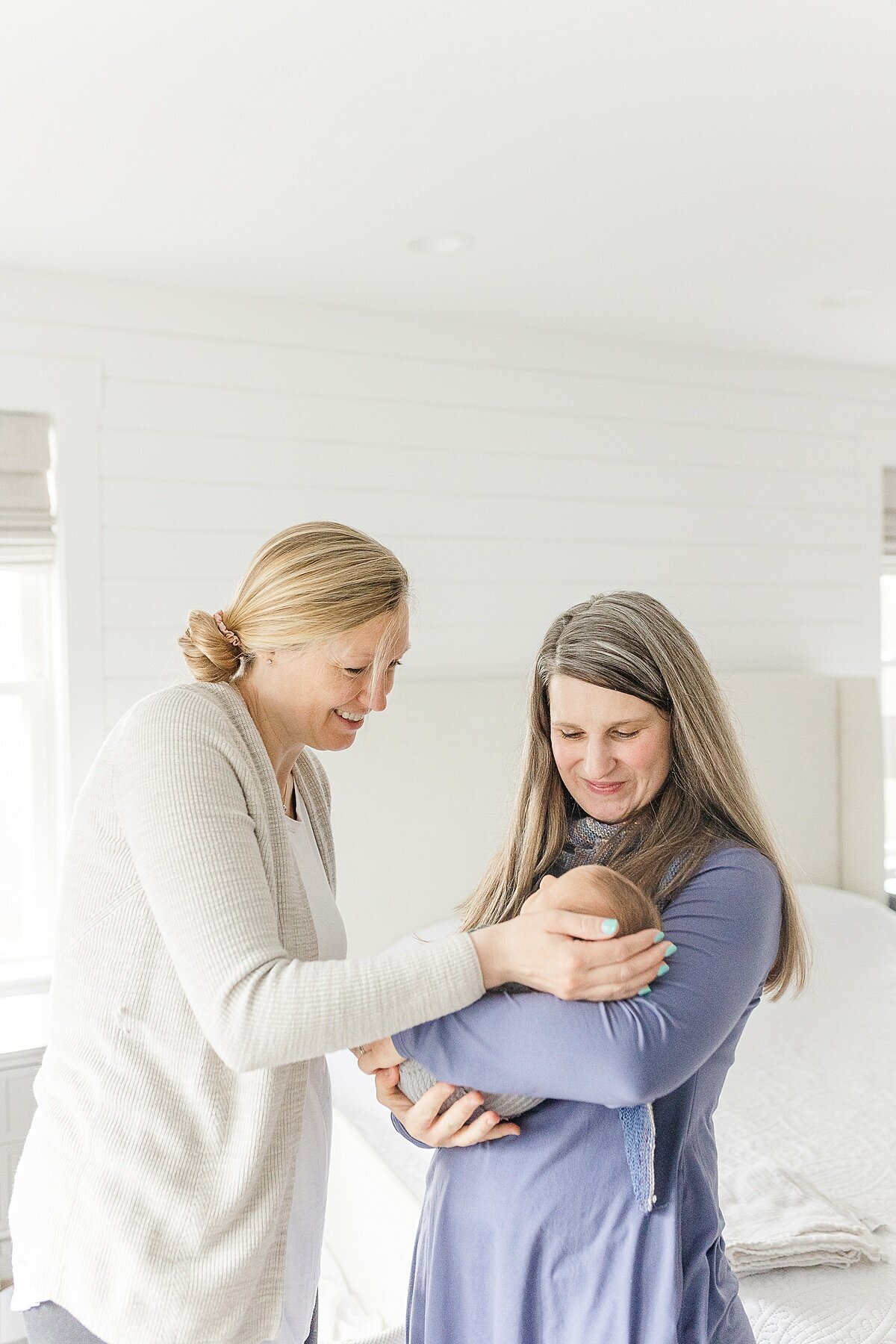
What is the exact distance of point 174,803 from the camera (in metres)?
1.02

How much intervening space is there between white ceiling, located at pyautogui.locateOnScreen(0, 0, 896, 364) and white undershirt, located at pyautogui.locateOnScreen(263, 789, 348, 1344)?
1360 mm

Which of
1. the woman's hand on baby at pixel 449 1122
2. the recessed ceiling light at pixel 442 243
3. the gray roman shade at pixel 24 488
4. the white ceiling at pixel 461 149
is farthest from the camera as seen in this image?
the gray roman shade at pixel 24 488

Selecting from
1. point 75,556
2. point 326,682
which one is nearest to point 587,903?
point 326,682

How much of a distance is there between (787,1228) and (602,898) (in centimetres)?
107

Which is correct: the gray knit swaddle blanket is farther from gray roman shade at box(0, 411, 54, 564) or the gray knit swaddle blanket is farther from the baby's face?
gray roman shade at box(0, 411, 54, 564)

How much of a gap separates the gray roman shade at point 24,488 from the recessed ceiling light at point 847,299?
7.47ft

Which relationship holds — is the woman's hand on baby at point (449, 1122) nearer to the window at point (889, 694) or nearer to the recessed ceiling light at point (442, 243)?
the recessed ceiling light at point (442, 243)

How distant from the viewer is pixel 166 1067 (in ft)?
3.53

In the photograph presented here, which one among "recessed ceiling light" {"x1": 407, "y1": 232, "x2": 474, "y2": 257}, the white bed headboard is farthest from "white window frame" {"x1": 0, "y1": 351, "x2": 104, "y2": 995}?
"recessed ceiling light" {"x1": 407, "y1": 232, "x2": 474, "y2": 257}

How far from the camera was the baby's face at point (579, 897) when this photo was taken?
1.00 m

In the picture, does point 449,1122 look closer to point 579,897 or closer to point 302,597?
point 579,897

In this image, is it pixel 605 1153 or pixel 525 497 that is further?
pixel 525 497

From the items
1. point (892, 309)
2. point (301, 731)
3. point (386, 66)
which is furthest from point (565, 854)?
point (892, 309)

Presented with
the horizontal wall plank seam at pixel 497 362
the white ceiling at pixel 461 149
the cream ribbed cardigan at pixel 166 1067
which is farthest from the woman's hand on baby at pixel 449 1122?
the horizontal wall plank seam at pixel 497 362
